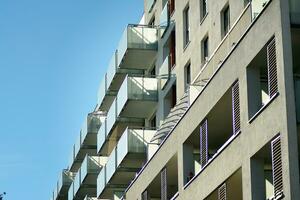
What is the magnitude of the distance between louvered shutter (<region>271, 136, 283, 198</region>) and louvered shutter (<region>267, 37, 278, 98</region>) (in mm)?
1581

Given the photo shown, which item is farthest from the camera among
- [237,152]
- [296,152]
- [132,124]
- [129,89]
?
[132,124]

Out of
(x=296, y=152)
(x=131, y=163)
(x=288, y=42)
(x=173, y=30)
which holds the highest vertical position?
(x=173, y=30)

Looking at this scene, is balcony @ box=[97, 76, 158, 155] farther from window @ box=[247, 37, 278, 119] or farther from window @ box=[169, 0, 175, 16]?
window @ box=[247, 37, 278, 119]

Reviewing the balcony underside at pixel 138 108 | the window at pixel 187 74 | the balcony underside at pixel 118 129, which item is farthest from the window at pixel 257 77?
the balcony underside at pixel 118 129

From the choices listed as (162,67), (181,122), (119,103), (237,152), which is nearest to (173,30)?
(162,67)

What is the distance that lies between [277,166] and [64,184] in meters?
53.1

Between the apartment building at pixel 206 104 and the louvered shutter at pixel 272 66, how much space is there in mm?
32

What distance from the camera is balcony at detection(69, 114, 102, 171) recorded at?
6888 centimetres

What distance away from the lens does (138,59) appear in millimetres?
54875

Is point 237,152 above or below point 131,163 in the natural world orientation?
below

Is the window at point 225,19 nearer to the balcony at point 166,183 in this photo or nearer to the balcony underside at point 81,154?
the balcony at point 166,183

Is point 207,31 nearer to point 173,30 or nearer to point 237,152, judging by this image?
point 173,30

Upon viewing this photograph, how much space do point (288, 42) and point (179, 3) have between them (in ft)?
63.3

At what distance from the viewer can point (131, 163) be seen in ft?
179
